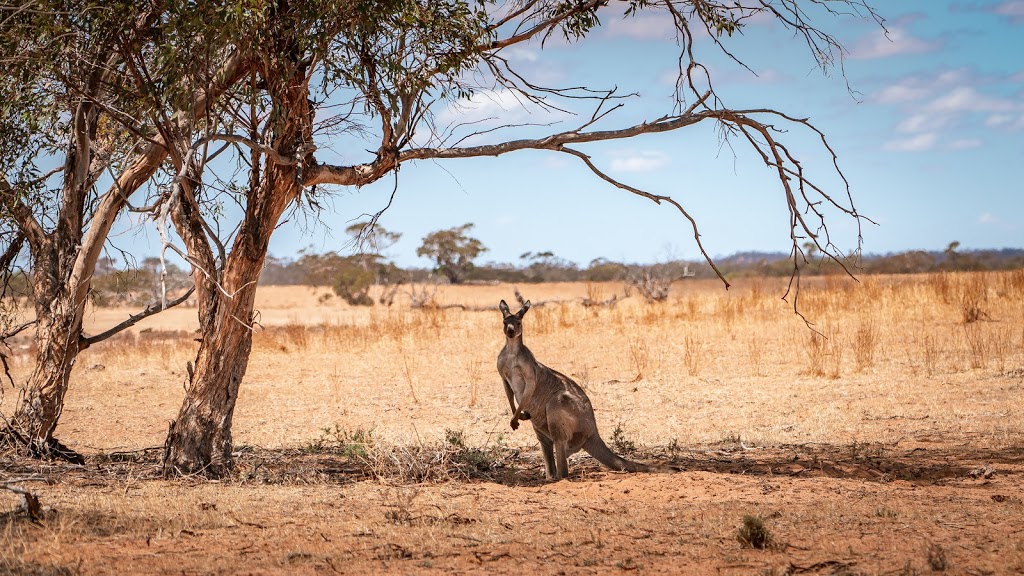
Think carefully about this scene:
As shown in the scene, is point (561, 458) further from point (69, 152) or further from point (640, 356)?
point (640, 356)

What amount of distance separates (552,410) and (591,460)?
5.32 ft

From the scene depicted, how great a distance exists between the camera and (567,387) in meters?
8.43

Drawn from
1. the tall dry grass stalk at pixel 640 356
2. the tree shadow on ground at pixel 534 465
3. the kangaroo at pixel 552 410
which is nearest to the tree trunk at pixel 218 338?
the tree shadow on ground at pixel 534 465

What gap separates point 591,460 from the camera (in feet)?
31.3

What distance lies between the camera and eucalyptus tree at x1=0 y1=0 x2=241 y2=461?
8.01 meters

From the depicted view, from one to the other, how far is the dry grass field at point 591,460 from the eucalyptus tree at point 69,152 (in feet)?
3.60

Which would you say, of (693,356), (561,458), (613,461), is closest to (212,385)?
(561,458)

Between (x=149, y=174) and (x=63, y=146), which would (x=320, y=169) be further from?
(x=63, y=146)

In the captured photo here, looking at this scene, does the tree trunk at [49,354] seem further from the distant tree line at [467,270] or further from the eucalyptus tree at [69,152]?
the distant tree line at [467,270]

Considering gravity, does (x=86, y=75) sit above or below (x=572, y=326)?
above

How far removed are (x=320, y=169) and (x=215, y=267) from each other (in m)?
1.32

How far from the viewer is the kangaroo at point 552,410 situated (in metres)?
8.16

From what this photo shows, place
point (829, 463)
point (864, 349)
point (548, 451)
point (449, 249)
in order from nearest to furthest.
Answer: point (548, 451)
point (829, 463)
point (864, 349)
point (449, 249)

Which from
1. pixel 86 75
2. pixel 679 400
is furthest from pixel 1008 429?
pixel 86 75
